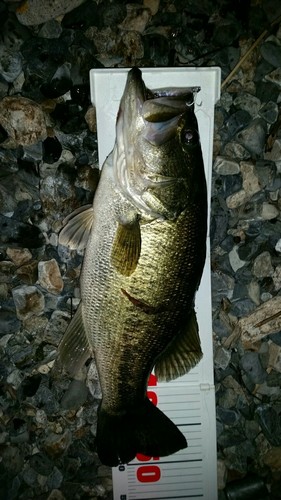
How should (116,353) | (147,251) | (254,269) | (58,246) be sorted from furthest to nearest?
(254,269) < (58,246) < (116,353) < (147,251)

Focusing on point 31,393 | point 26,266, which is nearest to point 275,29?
point 26,266

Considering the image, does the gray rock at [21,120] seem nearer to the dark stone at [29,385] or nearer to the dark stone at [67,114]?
the dark stone at [67,114]

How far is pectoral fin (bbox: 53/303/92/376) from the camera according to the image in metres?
1.96

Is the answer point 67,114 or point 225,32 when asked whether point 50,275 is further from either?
point 225,32

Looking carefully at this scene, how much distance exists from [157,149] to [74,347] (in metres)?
1.02

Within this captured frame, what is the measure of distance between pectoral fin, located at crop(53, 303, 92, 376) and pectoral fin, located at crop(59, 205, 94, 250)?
366 millimetres

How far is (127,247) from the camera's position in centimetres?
164

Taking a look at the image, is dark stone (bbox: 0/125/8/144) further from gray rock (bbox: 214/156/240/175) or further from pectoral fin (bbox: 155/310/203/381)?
pectoral fin (bbox: 155/310/203/381)

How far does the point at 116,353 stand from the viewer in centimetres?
180

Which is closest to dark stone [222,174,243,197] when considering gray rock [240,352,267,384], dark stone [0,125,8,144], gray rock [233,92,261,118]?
gray rock [233,92,261,118]

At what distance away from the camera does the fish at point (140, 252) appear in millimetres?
1612

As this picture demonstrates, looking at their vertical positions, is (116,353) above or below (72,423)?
above

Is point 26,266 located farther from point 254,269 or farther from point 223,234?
point 254,269

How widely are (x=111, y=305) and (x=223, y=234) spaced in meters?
0.91
